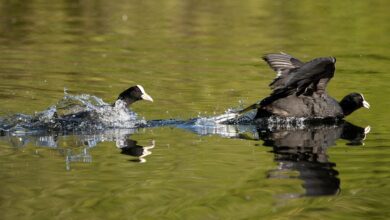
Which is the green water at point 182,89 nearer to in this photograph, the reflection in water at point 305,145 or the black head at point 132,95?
the reflection in water at point 305,145

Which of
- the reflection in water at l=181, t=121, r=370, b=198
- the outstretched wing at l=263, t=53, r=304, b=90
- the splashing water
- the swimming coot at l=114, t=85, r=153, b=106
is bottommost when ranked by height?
the reflection in water at l=181, t=121, r=370, b=198

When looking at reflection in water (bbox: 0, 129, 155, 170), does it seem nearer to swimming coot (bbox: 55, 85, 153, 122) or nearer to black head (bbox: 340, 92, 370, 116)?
swimming coot (bbox: 55, 85, 153, 122)

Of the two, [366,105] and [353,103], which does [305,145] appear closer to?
[353,103]

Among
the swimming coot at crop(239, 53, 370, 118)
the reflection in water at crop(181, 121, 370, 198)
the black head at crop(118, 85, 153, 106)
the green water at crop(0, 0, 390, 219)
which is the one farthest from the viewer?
the black head at crop(118, 85, 153, 106)

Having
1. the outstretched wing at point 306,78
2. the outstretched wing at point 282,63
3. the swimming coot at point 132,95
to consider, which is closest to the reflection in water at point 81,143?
the swimming coot at point 132,95

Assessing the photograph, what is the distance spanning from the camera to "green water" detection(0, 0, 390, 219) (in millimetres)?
6926

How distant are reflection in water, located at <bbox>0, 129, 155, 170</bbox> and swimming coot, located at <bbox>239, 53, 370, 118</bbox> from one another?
1.75 m

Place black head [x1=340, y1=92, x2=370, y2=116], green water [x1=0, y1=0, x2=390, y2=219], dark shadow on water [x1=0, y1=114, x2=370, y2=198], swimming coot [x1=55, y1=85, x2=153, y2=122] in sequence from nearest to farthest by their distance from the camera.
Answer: green water [x1=0, y1=0, x2=390, y2=219], dark shadow on water [x1=0, y1=114, x2=370, y2=198], swimming coot [x1=55, y1=85, x2=153, y2=122], black head [x1=340, y1=92, x2=370, y2=116]

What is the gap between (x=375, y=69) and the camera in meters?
15.0

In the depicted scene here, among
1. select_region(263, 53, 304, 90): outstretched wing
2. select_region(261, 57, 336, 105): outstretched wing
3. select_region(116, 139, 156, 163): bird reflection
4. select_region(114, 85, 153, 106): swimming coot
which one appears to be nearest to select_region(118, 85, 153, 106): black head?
select_region(114, 85, 153, 106): swimming coot

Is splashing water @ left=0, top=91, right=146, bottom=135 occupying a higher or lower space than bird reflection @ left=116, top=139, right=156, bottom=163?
higher

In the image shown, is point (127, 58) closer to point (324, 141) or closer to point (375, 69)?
point (375, 69)

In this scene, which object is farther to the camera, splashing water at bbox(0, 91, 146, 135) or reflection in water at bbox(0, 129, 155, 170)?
splashing water at bbox(0, 91, 146, 135)

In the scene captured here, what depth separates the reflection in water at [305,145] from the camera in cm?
771
